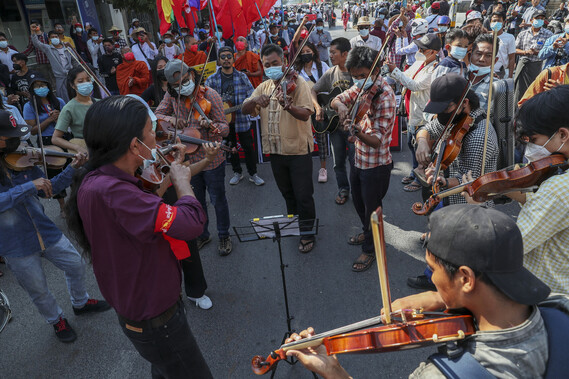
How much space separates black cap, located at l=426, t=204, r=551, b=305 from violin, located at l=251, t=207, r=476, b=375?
179 mm

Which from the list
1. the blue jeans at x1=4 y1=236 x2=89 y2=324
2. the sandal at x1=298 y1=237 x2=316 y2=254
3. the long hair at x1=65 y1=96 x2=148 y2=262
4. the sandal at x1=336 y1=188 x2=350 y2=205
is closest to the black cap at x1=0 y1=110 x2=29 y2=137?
the blue jeans at x1=4 y1=236 x2=89 y2=324

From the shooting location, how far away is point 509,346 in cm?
111

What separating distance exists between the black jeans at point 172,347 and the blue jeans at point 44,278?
146 centimetres

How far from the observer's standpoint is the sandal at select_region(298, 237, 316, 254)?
4219mm

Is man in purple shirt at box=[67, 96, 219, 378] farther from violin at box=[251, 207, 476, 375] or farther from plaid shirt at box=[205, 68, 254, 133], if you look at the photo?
plaid shirt at box=[205, 68, 254, 133]

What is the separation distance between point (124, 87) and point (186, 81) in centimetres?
416

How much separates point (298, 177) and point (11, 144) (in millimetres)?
2449

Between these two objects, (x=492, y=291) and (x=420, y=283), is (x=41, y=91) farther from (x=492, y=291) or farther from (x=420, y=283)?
(x=492, y=291)

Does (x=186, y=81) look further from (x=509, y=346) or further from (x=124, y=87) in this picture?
(x=124, y=87)

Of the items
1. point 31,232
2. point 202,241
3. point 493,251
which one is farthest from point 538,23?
point 31,232

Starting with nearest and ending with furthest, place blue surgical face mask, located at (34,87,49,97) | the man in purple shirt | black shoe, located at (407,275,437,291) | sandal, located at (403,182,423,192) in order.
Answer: the man in purple shirt, black shoe, located at (407,275,437,291), blue surgical face mask, located at (34,87,49,97), sandal, located at (403,182,423,192)

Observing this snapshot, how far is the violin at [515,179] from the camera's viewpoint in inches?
75.5

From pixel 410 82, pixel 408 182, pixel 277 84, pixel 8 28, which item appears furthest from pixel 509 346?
pixel 8 28

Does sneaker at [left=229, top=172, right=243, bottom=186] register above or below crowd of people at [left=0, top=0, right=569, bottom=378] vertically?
below
